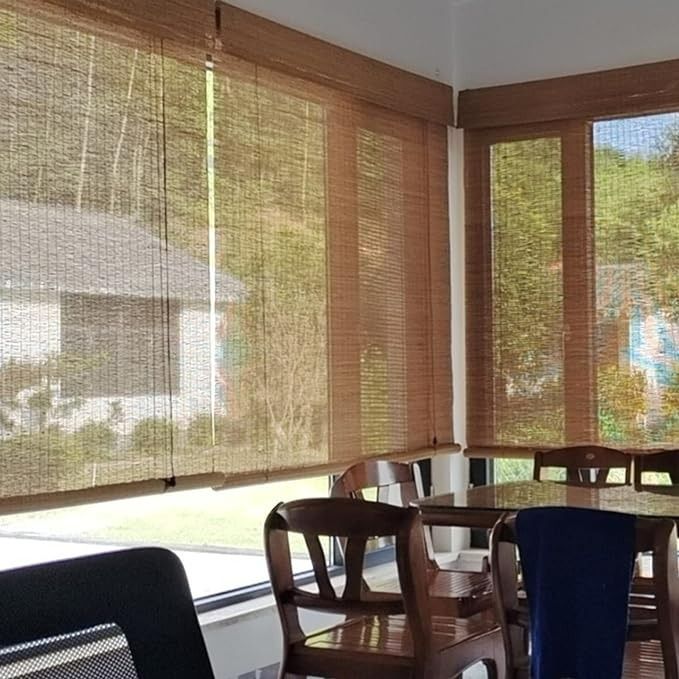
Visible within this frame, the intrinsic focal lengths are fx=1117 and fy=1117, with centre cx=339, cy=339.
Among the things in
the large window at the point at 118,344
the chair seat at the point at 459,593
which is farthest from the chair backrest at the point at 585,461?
the large window at the point at 118,344

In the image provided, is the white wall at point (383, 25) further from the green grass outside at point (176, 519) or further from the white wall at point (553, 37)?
the green grass outside at point (176, 519)

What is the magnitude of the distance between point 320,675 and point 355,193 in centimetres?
177

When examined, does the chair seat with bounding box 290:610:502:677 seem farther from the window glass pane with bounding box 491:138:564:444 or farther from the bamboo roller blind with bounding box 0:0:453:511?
the window glass pane with bounding box 491:138:564:444

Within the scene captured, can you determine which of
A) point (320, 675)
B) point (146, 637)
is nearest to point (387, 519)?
point (320, 675)

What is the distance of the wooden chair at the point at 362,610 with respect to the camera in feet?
7.60

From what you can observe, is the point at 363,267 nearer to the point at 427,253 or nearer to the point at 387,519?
the point at 427,253

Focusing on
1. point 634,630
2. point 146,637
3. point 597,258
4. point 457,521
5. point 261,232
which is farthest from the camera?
point 597,258

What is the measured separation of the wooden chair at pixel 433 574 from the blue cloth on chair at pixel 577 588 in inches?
33.7

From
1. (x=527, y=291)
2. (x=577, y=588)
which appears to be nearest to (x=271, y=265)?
(x=527, y=291)

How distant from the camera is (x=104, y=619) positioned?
1435mm

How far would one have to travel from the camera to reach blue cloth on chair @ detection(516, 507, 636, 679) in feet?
6.52

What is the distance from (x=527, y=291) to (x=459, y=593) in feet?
4.84

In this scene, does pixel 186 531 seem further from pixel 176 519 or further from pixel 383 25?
pixel 383 25

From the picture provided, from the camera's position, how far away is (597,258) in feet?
13.4
